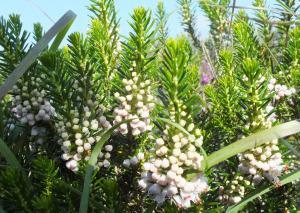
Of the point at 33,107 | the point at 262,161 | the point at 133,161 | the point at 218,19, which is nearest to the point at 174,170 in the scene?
the point at 133,161

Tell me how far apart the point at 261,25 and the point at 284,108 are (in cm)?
61

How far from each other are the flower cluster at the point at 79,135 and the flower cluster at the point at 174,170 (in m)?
0.22

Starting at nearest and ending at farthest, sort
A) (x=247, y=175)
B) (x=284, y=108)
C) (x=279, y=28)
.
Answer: (x=247, y=175), (x=284, y=108), (x=279, y=28)

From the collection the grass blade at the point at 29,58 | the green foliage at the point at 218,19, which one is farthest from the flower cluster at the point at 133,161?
the green foliage at the point at 218,19

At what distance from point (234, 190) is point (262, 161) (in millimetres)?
177

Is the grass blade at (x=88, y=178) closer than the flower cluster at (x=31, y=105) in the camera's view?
Yes

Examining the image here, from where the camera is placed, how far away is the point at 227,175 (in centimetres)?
153

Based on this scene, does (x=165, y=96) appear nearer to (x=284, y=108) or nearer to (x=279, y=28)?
(x=284, y=108)

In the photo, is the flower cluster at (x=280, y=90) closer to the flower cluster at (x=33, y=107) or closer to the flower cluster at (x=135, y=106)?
the flower cluster at (x=135, y=106)

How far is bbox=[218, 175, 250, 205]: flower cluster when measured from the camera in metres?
1.48

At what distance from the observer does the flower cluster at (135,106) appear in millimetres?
1377

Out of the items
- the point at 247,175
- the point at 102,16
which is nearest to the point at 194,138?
the point at 247,175

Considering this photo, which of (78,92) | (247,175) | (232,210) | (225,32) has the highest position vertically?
(225,32)

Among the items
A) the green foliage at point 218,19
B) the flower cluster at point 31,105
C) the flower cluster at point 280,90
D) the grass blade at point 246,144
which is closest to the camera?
the grass blade at point 246,144
